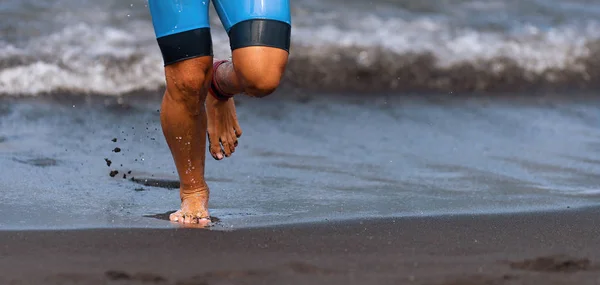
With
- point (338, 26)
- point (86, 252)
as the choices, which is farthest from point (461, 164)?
point (338, 26)

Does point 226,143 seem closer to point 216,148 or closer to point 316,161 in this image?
point 216,148

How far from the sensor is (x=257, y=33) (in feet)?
13.6

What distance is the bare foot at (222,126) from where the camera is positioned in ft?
15.9

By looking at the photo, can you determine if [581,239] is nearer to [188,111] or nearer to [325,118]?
[188,111]

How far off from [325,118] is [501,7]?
5.08m

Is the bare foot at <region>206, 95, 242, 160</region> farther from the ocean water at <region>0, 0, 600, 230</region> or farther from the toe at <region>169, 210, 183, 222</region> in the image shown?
the toe at <region>169, 210, 183, 222</region>

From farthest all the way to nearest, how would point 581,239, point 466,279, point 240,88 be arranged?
point 240,88 → point 581,239 → point 466,279

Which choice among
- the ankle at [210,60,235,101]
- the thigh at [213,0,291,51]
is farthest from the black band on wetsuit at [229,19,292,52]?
the ankle at [210,60,235,101]

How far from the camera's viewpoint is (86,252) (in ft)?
12.0

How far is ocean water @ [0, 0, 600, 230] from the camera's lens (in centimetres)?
506

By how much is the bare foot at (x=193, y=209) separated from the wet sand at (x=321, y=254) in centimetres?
32

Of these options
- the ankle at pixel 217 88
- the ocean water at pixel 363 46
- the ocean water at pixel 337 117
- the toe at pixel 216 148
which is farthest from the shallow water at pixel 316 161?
the ocean water at pixel 363 46

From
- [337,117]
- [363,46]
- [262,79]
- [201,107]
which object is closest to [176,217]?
[201,107]

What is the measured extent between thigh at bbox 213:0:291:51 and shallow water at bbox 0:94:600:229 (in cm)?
79
